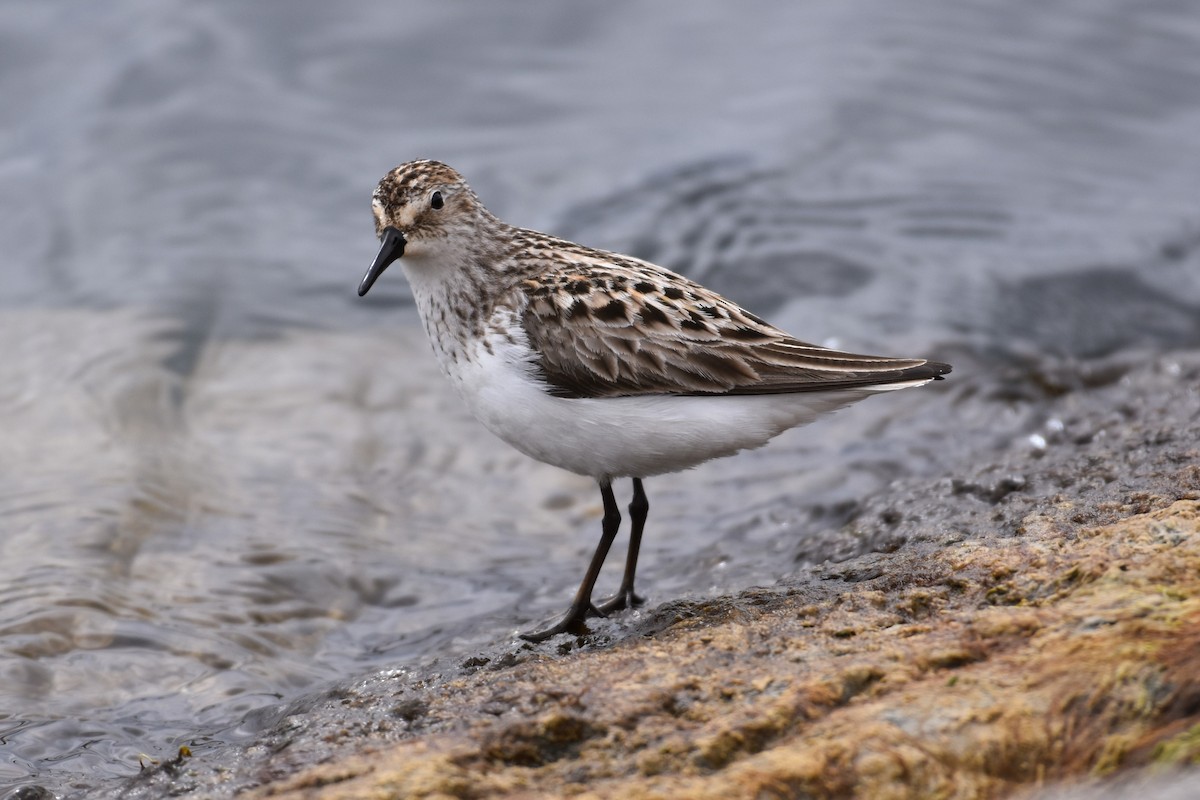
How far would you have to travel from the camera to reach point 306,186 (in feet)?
52.2

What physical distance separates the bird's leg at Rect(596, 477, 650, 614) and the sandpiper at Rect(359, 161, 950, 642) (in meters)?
0.25

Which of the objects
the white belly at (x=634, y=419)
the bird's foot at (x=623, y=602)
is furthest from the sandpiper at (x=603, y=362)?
the bird's foot at (x=623, y=602)

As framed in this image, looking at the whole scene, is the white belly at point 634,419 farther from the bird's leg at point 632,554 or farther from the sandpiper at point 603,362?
the bird's leg at point 632,554

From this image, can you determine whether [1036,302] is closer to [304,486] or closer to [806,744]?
[304,486]

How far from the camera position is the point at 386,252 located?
21.9ft

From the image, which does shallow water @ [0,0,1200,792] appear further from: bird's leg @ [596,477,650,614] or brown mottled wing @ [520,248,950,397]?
brown mottled wing @ [520,248,950,397]

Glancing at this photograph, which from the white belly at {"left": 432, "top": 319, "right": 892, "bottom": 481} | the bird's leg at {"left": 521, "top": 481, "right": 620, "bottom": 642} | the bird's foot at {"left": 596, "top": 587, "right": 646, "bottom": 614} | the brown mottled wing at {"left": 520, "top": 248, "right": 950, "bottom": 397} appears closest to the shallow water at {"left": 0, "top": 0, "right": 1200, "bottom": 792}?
the bird's foot at {"left": 596, "top": 587, "right": 646, "bottom": 614}

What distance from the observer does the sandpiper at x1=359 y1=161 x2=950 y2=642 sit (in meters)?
6.20

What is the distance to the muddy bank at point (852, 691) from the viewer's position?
4055mm

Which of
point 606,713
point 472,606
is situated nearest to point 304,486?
point 472,606

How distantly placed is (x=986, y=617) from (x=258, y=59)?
15.6m

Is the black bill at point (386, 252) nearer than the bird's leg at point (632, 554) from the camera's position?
Yes

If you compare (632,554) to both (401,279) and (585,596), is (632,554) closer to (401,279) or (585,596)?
(585,596)

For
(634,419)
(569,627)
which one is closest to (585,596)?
(569,627)
